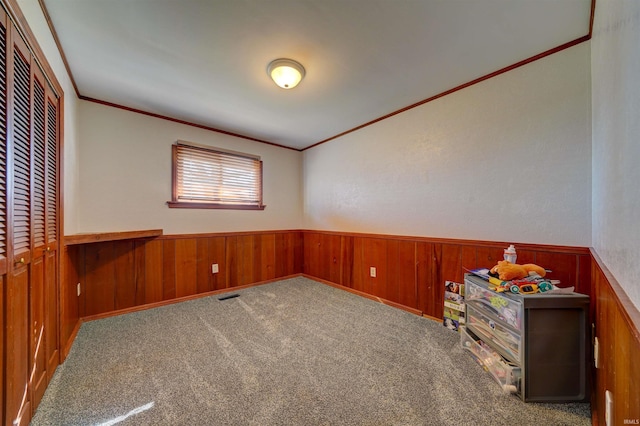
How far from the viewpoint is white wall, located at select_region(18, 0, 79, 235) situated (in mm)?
1363

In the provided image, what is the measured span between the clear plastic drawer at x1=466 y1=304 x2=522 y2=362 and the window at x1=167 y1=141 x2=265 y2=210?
3.04 m

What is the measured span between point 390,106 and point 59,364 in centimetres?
361

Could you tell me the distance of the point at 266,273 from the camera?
3.89m

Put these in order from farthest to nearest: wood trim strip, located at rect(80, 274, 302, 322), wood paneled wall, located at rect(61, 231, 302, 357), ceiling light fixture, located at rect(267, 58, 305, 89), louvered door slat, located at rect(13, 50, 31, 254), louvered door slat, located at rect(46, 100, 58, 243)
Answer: wood trim strip, located at rect(80, 274, 302, 322) < wood paneled wall, located at rect(61, 231, 302, 357) < ceiling light fixture, located at rect(267, 58, 305, 89) < louvered door slat, located at rect(46, 100, 58, 243) < louvered door slat, located at rect(13, 50, 31, 254)

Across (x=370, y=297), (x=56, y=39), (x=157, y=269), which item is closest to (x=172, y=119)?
(x=56, y=39)

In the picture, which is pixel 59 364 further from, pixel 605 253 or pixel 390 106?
pixel 390 106

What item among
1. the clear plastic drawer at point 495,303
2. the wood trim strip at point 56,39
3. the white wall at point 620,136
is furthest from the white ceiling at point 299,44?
the clear plastic drawer at point 495,303

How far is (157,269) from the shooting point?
2.95 m

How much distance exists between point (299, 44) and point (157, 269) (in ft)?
9.32

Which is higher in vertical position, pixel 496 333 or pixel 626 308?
pixel 626 308

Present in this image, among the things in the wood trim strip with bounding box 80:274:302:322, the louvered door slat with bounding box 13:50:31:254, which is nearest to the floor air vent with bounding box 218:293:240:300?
the wood trim strip with bounding box 80:274:302:322

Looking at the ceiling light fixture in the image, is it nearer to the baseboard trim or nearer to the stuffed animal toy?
the stuffed animal toy

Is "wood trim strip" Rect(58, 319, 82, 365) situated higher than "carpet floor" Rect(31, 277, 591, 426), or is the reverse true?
"wood trim strip" Rect(58, 319, 82, 365)

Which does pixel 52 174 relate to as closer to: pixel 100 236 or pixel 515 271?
pixel 100 236
